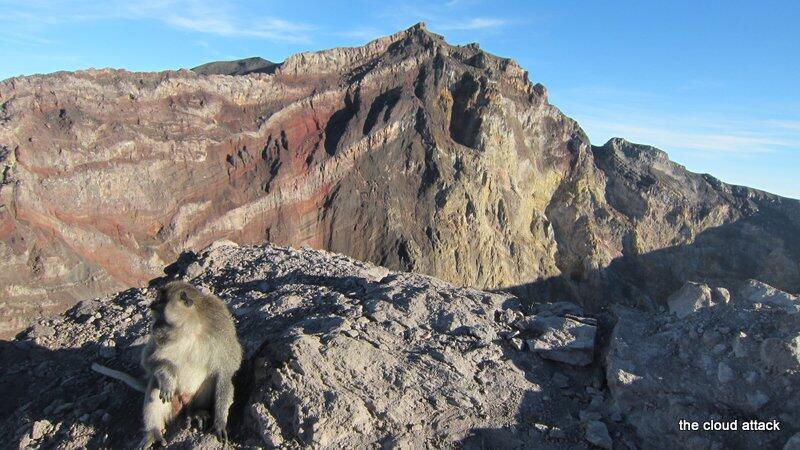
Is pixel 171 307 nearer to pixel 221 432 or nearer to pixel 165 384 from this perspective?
pixel 165 384

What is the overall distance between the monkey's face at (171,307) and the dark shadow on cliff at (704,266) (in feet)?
91.7

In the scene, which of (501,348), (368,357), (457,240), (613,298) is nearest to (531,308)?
(501,348)

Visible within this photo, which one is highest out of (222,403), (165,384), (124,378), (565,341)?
(565,341)

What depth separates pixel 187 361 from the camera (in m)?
5.21

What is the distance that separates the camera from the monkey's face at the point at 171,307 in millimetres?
5004

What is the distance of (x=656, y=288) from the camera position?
118 ft

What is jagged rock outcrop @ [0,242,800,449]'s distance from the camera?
5.24 meters

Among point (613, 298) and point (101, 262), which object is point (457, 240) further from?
point (101, 262)

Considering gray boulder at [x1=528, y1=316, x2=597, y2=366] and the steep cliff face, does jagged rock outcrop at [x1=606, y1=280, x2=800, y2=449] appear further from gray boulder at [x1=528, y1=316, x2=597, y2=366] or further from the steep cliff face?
the steep cliff face

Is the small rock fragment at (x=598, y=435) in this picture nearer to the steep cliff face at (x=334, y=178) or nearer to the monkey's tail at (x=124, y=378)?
the monkey's tail at (x=124, y=378)

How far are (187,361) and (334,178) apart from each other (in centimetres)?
2232

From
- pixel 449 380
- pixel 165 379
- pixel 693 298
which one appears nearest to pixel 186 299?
pixel 165 379

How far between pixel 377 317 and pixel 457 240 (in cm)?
2244

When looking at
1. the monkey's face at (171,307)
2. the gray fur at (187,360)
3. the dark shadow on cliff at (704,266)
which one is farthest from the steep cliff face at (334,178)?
the monkey's face at (171,307)
